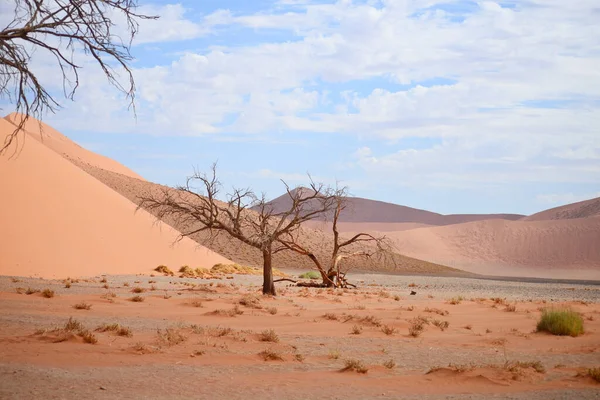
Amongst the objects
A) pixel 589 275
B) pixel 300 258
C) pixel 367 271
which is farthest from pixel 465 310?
pixel 589 275

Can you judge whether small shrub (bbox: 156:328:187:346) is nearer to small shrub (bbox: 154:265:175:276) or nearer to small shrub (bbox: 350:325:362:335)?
small shrub (bbox: 350:325:362:335)

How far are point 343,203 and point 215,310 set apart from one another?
13716 mm

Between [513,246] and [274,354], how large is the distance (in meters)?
103

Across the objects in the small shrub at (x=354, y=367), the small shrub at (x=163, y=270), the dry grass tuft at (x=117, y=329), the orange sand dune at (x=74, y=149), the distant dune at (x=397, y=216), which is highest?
the orange sand dune at (x=74, y=149)

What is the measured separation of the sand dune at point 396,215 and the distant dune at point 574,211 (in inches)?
1020

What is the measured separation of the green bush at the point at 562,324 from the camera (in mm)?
15172

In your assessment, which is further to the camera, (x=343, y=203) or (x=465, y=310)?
(x=343, y=203)

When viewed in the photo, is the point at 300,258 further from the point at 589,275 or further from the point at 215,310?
the point at 215,310

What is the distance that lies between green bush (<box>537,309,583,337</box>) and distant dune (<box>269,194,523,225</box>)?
14374 centimetres

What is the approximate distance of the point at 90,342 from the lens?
11.2 metres

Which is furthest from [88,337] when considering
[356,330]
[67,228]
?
[67,228]

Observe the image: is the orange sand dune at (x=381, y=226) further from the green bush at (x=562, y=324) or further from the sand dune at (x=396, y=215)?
the green bush at (x=562, y=324)

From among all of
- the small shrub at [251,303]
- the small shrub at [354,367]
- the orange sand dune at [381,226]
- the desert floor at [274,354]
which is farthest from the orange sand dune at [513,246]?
the small shrub at [354,367]

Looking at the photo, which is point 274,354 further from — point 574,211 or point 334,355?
point 574,211
